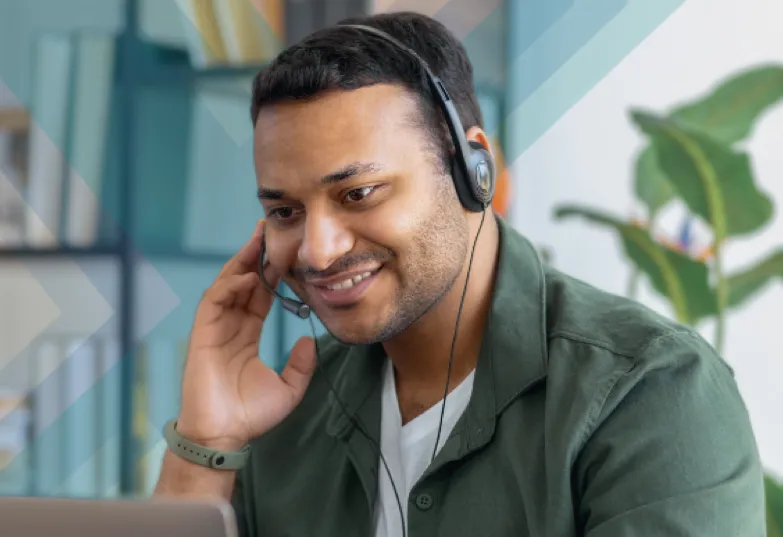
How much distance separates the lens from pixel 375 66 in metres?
1.08

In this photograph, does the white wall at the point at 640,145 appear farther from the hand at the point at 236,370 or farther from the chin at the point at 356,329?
the chin at the point at 356,329

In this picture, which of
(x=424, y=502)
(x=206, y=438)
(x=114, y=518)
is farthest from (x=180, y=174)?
(x=114, y=518)

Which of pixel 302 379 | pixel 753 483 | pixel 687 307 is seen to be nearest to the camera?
pixel 753 483

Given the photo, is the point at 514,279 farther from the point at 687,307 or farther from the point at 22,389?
the point at 22,389

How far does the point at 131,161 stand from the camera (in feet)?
7.04

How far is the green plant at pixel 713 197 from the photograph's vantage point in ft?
5.47

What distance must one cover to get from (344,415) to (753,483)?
1.78 feet

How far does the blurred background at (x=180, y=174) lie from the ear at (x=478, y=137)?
847mm

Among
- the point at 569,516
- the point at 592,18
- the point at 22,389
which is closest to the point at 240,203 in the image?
the point at 22,389

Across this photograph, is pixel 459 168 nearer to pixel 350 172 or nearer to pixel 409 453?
pixel 350 172

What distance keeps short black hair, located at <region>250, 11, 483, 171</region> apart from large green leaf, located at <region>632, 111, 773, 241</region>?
607 millimetres

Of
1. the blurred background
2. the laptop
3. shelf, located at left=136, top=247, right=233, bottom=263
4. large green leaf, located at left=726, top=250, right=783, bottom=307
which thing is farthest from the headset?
shelf, located at left=136, top=247, right=233, bottom=263

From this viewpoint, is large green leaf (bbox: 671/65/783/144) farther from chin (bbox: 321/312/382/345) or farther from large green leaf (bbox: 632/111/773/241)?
chin (bbox: 321/312/382/345)

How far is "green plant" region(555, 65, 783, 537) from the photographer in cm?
167
